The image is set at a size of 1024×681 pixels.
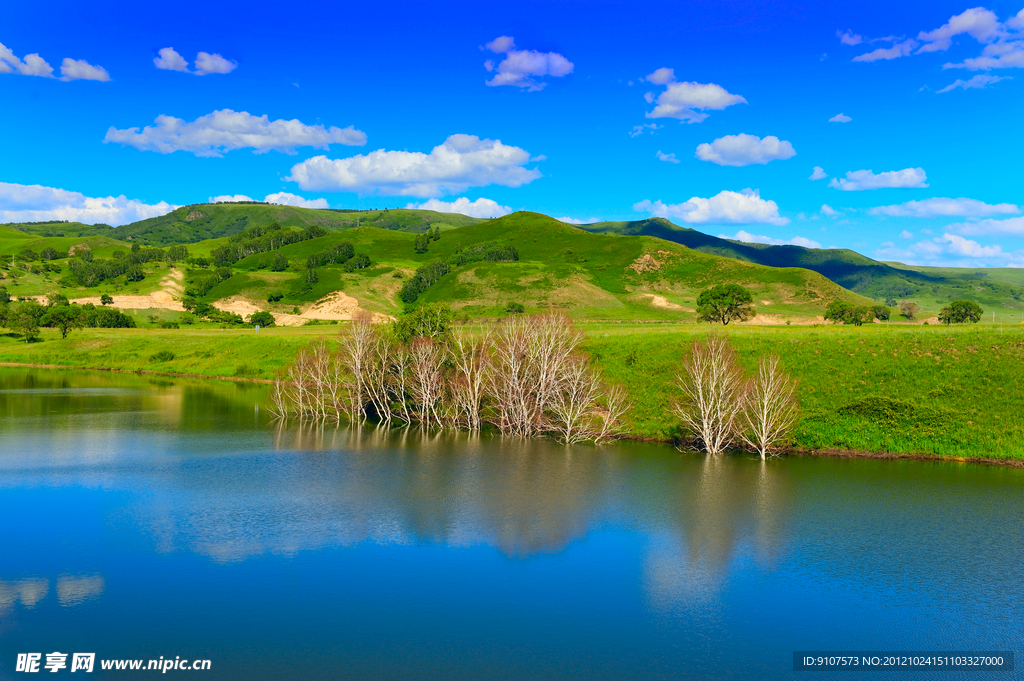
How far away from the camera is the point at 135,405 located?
72.5m

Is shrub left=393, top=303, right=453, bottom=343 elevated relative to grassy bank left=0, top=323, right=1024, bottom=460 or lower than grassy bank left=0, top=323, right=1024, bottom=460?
elevated

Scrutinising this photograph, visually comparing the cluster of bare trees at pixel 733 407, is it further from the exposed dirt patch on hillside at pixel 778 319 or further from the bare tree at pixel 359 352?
the exposed dirt patch on hillside at pixel 778 319

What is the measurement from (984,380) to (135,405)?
83580mm

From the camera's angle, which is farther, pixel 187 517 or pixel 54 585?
pixel 187 517

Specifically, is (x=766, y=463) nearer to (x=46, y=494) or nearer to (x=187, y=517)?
(x=187, y=517)

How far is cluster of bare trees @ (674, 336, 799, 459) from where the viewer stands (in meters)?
51.1

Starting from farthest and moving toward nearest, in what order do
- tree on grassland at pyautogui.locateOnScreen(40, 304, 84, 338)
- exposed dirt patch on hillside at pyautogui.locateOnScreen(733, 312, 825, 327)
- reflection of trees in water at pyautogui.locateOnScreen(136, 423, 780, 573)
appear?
1. exposed dirt patch on hillside at pyautogui.locateOnScreen(733, 312, 825, 327)
2. tree on grassland at pyautogui.locateOnScreen(40, 304, 84, 338)
3. reflection of trees in water at pyautogui.locateOnScreen(136, 423, 780, 573)

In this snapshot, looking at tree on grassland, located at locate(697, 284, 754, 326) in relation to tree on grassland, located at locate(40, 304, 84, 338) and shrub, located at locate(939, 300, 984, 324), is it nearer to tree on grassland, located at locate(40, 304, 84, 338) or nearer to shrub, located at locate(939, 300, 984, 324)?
shrub, located at locate(939, 300, 984, 324)

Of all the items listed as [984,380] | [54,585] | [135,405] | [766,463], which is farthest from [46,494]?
[984,380]

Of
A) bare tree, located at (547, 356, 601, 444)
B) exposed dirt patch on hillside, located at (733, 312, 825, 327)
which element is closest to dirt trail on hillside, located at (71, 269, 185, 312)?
bare tree, located at (547, 356, 601, 444)

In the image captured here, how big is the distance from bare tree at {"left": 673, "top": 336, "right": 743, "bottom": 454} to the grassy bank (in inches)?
154

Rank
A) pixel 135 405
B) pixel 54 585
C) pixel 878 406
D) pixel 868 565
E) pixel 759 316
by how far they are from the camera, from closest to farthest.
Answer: pixel 54 585 → pixel 868 565 → pixel 878 406 → pixel 135 405 → pixel 759 316

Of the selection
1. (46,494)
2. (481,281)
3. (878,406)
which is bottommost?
(46,494)

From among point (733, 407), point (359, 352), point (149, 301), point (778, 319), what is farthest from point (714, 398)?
point (149, 301)
